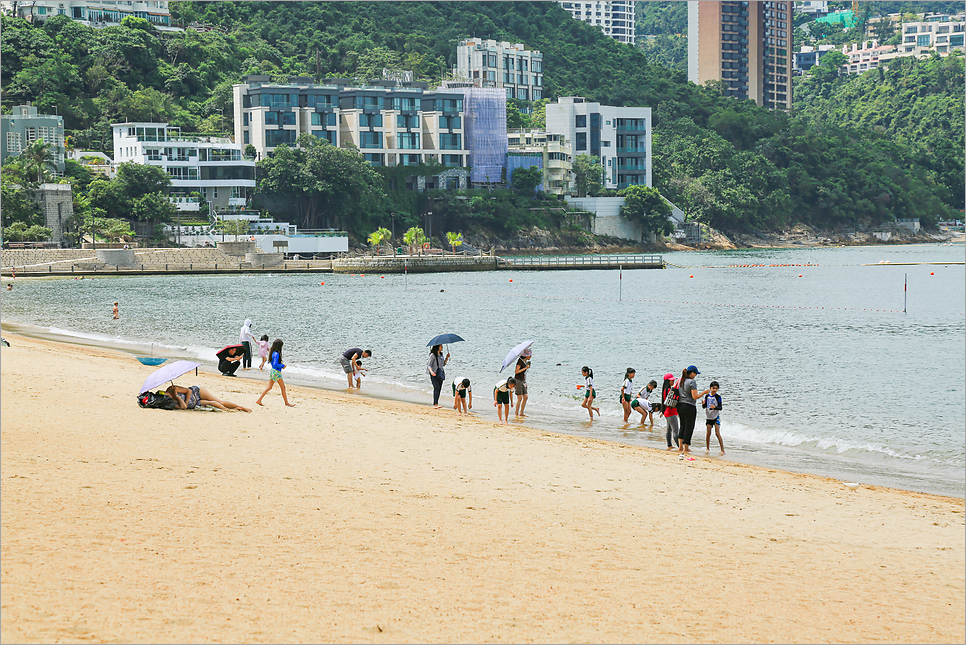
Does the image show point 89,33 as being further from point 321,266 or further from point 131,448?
point 131,448

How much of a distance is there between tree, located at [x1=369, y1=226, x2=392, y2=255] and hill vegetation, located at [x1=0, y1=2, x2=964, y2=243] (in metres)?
2.80

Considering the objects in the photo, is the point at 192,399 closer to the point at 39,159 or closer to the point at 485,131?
the point at 39,159

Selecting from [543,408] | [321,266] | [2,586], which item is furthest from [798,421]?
[321,266]

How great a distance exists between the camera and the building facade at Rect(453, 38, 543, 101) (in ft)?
→ 598

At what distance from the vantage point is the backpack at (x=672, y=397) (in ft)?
59.7

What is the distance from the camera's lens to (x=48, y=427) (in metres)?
14.5

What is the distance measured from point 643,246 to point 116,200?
7368 cm

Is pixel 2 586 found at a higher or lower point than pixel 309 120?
lower

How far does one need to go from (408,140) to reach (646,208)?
1376 inches

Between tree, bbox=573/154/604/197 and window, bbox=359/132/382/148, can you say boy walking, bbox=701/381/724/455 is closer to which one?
window, bbox=359/132/382/148

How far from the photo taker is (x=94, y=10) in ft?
501

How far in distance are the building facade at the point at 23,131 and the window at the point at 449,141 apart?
47842 millimetres

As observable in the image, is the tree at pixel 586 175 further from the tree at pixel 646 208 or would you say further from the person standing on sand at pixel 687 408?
the person standing on sand at pixel 687 408

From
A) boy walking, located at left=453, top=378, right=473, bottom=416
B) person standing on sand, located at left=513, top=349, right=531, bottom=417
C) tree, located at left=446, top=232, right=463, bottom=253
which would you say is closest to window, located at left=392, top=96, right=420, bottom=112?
tree, located at left=446, top=232, right=463, bottom=253
